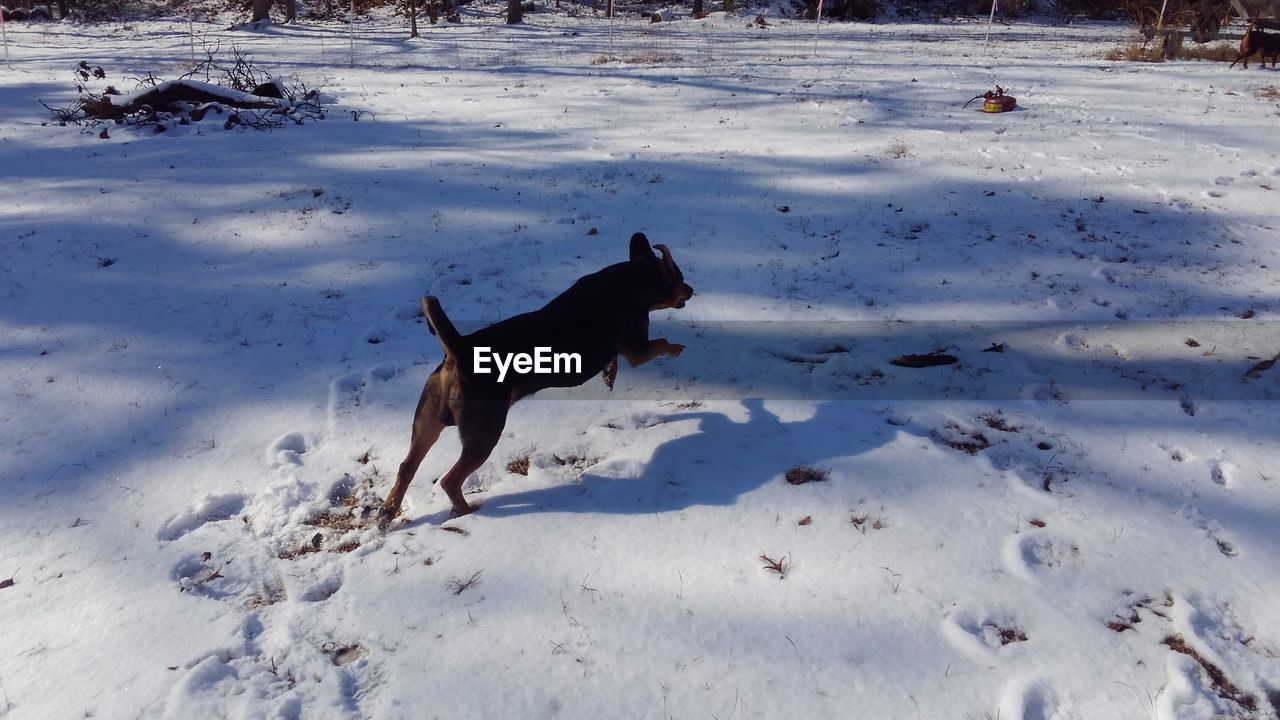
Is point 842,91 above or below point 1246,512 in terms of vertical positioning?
above

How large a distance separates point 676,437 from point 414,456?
154 centimetres

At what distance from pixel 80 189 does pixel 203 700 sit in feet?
27.5

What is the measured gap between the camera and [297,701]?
2.68 m

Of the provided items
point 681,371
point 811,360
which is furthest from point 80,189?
point 811,360

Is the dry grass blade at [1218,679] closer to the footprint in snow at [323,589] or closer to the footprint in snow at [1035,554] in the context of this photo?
the footprint in snow at [1035,554]

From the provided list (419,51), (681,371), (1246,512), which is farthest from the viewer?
(419,51)

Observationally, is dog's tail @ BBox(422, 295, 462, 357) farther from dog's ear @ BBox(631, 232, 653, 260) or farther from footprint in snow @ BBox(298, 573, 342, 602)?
dog's ear @ BBox(631, 232, 653, 260)

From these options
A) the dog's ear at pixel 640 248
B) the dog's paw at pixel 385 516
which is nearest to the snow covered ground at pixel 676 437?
the dog's paw at pixel 385 516

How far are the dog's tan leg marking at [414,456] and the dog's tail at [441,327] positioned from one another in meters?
0.48

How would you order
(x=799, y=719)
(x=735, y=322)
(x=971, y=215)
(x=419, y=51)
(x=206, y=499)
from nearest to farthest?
(x=799, y=719) < (x=206, y=499) < (x=735, y=322) < (x=971, y=215) < (x=419, y=51)

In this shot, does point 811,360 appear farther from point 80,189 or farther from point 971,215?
point 80,189

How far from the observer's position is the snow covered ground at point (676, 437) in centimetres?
276

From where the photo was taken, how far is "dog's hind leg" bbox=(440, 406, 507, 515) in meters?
3.44


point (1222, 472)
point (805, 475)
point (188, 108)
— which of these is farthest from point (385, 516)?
point (188, 108)
